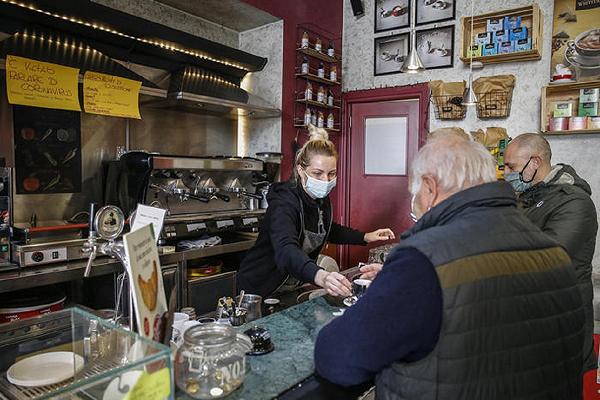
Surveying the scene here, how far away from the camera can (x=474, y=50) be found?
13.5 ft

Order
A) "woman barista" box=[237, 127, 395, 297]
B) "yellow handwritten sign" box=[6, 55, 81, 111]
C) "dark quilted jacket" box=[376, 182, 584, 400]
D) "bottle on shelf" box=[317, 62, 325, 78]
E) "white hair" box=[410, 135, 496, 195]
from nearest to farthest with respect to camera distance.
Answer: "dark quilted jacket" box=[376, 182, 584, 400] < "white hair" box=[410, 135, 496, 195] < "woman barista" box=[237, 127, 395, 297] < "yellow handwritten sign" box=[6, 55, 81, 111] < "bottle on shelf" box=[317, 62, 325, 78]

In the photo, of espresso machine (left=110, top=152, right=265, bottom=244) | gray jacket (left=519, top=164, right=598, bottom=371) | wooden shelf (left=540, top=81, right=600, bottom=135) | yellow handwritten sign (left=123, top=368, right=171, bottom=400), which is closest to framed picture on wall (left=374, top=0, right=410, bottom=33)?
wooden shelf (left=540, top=81, right=600, bottom=135)

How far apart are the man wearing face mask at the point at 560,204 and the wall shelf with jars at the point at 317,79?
2.24 metres

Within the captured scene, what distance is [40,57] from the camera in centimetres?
271

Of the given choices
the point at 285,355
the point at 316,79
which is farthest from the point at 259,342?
the point at 316,79

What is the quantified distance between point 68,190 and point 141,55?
1.25 metres

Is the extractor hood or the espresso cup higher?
the extractor hood

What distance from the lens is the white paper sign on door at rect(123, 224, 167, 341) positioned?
0.96 m

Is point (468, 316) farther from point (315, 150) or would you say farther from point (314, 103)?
point (314, 103)

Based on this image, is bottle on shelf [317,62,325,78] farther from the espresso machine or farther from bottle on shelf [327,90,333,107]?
the espresso machine

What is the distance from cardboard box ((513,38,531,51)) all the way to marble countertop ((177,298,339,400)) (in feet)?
10.7

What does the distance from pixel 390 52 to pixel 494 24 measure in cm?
112

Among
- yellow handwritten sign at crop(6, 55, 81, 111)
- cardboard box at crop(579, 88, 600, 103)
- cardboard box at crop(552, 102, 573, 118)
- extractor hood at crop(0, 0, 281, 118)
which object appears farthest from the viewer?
cardboard box at crop(552, 102, 573, 118)

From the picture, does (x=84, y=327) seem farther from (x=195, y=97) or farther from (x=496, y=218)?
(x=195, y=97)
